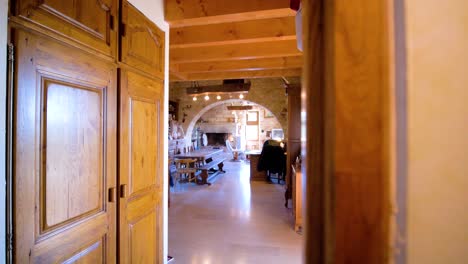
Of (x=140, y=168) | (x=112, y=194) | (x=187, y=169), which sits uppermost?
(x=140, y=168)

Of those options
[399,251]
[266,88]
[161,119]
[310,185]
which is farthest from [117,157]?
[266,88]

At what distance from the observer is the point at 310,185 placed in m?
0.43

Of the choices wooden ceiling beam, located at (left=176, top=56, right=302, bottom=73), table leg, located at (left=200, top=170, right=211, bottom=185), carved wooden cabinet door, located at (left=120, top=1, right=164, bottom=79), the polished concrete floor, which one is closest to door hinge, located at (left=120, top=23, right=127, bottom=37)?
carved wooden cabinet door, located at (left=120, top=1, right=164, bottom=79)

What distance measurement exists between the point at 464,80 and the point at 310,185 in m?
0.32

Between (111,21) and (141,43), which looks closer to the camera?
(111,21)

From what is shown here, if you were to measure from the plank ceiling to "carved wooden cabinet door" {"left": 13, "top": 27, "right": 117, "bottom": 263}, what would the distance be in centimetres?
102

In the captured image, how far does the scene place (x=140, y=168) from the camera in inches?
63.6

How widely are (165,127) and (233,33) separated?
132 centimetres

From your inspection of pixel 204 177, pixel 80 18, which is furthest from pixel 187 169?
pixel 80 18

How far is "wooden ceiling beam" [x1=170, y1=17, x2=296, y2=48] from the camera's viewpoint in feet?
7.70

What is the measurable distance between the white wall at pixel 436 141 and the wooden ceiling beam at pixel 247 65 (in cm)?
335

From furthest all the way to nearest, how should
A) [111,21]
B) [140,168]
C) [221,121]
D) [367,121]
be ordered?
[221,121]
[140,168]
[111,21]
[367,121]

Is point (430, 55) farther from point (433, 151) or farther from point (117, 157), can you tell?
point (117, 157)

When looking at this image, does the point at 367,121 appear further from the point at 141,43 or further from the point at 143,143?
the point at 141,43
